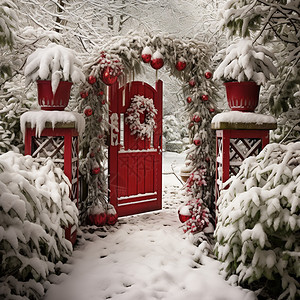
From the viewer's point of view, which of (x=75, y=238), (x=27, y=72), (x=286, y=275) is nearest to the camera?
(x=286, y=275)

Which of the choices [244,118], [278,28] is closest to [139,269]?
[244,118]

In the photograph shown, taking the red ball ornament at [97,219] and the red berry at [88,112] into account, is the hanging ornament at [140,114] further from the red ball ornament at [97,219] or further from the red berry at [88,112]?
the red ball ornament at [97,219]

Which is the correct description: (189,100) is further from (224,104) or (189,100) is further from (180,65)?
(224,104)

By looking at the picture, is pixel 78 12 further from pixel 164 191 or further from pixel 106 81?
pixel 164 191

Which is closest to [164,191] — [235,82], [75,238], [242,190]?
[75,238]

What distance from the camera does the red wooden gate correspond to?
220 inches

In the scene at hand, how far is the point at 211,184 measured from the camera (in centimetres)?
491

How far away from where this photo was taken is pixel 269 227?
263cm

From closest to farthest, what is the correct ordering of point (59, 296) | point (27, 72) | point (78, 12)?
point (59, 296) → point (27, 72) → point (78, 12)

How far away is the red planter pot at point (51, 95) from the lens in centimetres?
388

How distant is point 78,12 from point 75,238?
429cm

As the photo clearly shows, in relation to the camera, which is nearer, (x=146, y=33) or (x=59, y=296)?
(x=59, y=296)

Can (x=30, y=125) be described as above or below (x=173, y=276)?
above

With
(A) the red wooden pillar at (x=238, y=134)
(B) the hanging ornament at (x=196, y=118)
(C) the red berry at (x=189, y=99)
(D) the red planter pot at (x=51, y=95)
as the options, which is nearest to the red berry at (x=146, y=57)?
(C) the red berry at (x=189, y=99)
